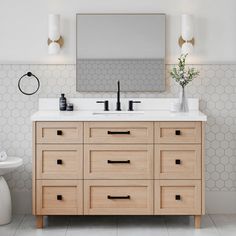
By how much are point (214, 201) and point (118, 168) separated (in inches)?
43.6

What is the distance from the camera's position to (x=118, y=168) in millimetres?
4668

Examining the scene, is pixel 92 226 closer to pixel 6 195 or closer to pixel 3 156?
pixel 6 195

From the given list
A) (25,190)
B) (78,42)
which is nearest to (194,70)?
(78,42)

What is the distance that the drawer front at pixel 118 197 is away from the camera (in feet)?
15.3

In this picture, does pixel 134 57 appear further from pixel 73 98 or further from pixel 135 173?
pixel 135 173

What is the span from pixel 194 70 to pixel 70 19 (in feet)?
3.85

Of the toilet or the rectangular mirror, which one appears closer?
the toilet

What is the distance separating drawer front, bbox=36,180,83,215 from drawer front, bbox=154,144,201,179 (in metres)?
0.65

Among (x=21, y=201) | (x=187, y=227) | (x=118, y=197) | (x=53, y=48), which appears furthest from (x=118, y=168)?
(x=53, y=48)

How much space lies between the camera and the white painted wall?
5.16 meters

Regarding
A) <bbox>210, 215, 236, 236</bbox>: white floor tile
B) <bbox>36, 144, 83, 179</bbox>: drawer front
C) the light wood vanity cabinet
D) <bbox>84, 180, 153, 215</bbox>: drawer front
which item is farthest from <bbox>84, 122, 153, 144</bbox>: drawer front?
<bbox>210, 215, 236, 236</bbox>: white floor tile

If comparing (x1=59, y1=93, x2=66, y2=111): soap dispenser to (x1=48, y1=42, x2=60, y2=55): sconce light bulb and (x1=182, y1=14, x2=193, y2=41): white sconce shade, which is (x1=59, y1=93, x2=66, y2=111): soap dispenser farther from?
(x1=182, y1=14, x2=193, y2=41): white sconce shade

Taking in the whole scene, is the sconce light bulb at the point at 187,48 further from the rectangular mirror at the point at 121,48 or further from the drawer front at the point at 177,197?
the drawer front at the point at 177,197

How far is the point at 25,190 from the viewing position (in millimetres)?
5273
